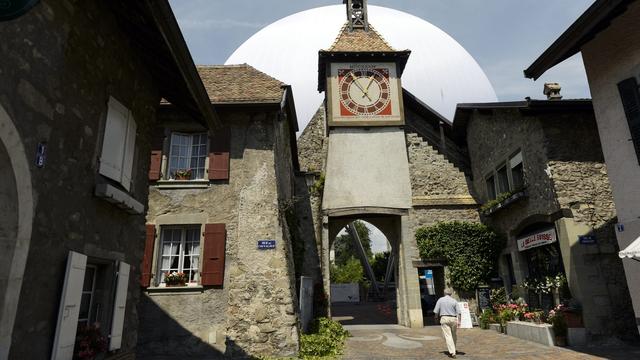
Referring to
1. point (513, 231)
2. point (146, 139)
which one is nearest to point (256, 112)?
point (146, 139)

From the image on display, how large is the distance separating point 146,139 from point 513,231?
36.9ft

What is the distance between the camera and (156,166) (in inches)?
396

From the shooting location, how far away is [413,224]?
15156 millimetres

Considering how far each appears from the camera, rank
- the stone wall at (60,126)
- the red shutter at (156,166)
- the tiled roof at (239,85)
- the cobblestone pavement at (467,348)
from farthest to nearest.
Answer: the tiled roof at (239,85) → the red shutter at (156,166) → the cobblestone pavement at (467,348) → the stone wall at (60,126)

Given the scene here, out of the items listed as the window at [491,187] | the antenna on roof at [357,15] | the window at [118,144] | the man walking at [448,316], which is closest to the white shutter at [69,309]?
the window at [118,144]

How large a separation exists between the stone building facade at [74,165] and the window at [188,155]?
12.2 feet

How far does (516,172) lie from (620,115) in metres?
5.23

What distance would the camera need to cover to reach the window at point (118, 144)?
5.11 metres

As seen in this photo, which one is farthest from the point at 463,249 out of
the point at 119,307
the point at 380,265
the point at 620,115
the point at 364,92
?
the point at 380,265

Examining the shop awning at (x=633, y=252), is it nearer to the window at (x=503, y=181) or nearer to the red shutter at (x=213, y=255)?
the window at (x=503, y=181)

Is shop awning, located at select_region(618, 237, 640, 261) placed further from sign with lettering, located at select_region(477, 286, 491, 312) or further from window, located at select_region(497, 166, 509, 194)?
sign with lettering, located at select_region(477, 286, 491, 312)

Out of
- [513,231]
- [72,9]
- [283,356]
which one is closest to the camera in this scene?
[72,9]

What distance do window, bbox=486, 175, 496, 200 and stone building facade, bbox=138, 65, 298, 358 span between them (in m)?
8.65

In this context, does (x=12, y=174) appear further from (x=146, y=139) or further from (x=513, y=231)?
(x=513, y=231)
